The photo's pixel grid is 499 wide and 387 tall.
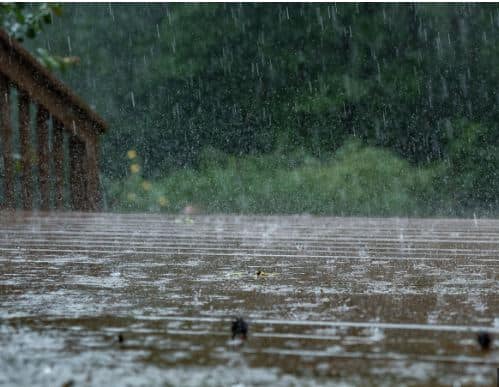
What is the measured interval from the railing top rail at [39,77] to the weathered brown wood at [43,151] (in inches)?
4.3

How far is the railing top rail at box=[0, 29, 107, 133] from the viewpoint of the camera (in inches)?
174

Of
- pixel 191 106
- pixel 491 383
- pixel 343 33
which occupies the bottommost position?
pixel 491 383

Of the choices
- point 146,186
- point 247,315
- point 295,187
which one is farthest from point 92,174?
point 247,315

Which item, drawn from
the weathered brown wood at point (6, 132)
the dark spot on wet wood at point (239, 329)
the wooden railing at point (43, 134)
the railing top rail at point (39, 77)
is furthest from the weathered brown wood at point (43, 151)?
the dark spot on wet wood at point (239, 329)

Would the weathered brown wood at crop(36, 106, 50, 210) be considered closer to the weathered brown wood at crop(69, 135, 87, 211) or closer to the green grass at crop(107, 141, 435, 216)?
the weathered brown wood at crop(69, 135, 87, 211)

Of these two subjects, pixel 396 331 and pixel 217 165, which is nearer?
pixel 396 331

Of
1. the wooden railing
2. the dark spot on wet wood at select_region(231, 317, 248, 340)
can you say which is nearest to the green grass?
the wooden railing

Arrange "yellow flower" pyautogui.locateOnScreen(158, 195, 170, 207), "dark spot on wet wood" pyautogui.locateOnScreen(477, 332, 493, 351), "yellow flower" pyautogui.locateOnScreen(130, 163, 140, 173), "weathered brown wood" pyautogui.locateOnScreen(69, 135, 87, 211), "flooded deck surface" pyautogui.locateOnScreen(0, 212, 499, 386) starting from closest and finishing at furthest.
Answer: "flooded deck surface" pyautogui.locateOnScreen(0, 212, 499, 386) < "dark spot on wet wood" pyautogui.locateOnScreen(477, 332, 493, 351) < "weathered brown wood" pyautogui.locateOnScreen(69, 135, 87, 211) < "yellow flower" pyautogui.locateOnScreen(158, 195, 170, 207) < "yellow flower" pyautogui.locateOnScreen(130, 163, 140, 173)

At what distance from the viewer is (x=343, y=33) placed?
29.3 feet

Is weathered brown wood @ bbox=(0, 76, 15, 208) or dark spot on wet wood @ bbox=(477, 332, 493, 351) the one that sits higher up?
weathered brown wood @ bbox=(0, 76, 15, 208)

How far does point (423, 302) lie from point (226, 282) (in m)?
0.45

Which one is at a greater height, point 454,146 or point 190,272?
point 454,146

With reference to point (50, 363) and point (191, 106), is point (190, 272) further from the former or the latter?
point (191, 106)

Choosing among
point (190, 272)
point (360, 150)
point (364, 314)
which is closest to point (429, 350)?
point (364, 314)
